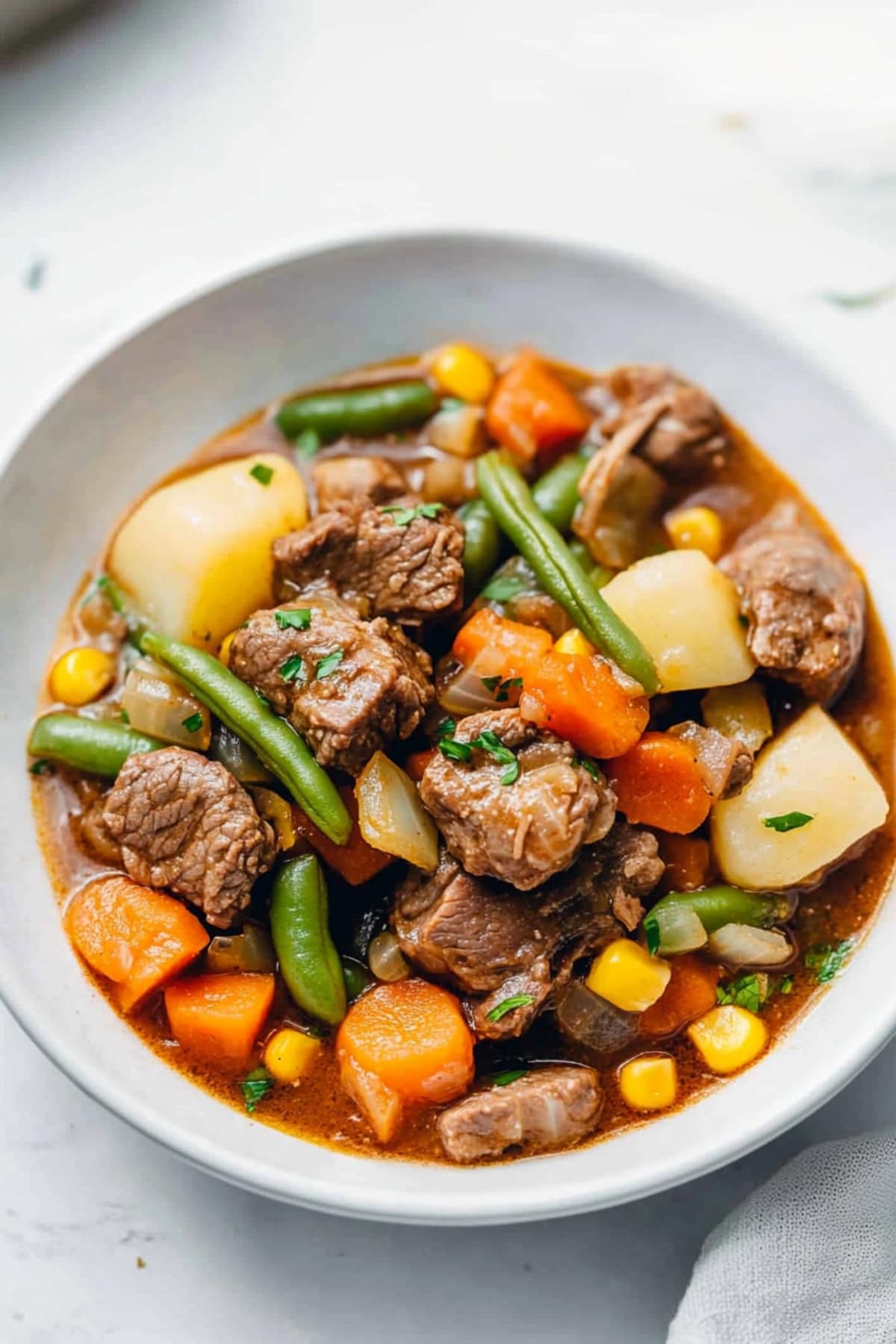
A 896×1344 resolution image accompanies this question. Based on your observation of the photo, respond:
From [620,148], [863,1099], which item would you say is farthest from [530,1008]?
[620,148]

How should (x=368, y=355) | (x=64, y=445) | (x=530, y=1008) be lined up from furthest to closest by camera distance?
(x=368, y=355)
(x=64, y=445)
(x=530, y=1008)

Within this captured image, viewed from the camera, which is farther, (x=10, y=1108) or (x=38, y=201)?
(x=38, y=201)

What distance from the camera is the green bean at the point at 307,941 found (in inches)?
163

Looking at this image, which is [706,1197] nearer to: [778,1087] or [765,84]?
[778,1087]

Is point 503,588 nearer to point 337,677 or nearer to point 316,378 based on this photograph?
point 337,677

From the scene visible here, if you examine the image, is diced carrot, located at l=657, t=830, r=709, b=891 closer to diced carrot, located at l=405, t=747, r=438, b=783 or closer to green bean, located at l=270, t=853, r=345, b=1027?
diced carrot, located at l=405, t=747, r=438, b=783

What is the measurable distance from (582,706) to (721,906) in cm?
85

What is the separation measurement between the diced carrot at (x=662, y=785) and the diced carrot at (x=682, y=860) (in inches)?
5.0

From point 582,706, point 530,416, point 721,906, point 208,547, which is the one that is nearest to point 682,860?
point 721,906

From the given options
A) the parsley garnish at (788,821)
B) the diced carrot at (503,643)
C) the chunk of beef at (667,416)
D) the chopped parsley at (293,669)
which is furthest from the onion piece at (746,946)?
the chunk of beef at (667,416)

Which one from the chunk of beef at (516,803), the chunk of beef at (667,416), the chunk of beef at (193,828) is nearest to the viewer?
the chunk of beef at (516,803)

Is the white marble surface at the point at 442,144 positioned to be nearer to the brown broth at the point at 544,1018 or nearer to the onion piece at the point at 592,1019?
the brown broth at the point at 544,1018

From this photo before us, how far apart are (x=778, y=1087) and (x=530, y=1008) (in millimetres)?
835

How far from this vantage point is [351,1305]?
440cm
